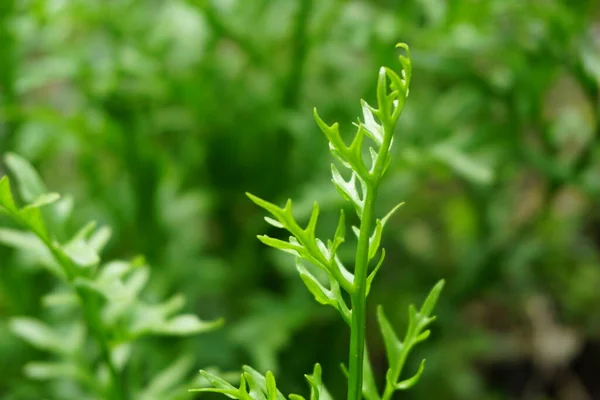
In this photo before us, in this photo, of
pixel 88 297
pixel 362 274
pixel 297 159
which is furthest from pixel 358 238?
pixel 297 159

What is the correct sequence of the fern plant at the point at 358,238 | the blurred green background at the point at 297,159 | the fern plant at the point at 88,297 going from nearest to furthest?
the fern plant at the point at 358,238
the fern plant at the point at 88,297
the blurred green background at the point at 297,159

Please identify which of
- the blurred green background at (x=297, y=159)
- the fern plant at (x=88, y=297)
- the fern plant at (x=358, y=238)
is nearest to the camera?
the fern plant at (x=358, y=238)

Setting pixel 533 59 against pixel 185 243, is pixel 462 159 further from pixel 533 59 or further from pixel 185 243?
pixel 185 243

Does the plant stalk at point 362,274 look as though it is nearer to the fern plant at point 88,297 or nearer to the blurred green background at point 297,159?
the fern plant at point 88,297

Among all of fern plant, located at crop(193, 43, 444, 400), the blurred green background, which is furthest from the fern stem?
the blurred green background

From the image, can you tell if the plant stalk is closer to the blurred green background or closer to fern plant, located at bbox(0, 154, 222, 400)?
fern plant, located at bbox(0, 154, 222, 400)

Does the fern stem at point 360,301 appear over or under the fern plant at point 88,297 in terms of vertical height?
over

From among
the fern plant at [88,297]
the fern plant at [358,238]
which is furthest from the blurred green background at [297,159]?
the fern plant at [358,238]

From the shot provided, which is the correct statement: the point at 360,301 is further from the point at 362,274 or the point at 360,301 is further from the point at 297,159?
the point at 297,159

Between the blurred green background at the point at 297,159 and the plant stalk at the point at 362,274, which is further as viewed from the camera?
the blurred green background at the point at 297,159
